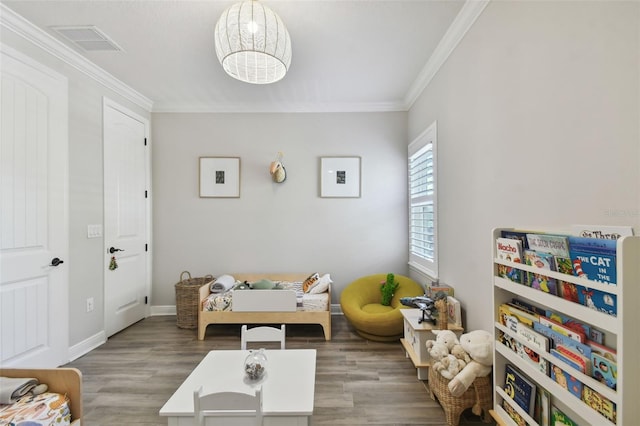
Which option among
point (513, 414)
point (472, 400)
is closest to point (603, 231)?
point (513, 414)

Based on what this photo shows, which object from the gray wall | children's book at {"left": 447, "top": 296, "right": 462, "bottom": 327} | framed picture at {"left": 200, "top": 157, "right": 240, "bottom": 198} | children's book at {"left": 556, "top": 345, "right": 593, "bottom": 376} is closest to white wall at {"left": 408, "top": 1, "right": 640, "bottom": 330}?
children's book at {"left": 447, "top": 296, "right": 462, "bottom": 327}

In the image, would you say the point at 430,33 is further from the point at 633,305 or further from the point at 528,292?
the point at 633,305

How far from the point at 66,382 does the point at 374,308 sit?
258 centimetres

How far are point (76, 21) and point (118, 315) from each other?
287 centimetres

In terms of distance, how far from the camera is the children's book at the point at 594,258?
93 cm

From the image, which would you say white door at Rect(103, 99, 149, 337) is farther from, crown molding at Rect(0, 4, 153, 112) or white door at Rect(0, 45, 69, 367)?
white door at Rect(0, 45, 69, 367)

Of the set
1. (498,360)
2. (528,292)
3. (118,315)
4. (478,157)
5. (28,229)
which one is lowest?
(118,315)

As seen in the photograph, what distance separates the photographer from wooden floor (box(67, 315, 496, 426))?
194cm

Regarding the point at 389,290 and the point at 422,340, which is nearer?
the point at 422,340

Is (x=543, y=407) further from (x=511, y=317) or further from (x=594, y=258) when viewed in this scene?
(x=594, y=258)

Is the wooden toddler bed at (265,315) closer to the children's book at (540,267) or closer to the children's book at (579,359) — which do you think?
the children's book at (540,267)

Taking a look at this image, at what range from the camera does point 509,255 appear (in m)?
1.46

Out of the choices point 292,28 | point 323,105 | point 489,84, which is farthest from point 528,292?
point 323,105

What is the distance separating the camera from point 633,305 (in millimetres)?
880
